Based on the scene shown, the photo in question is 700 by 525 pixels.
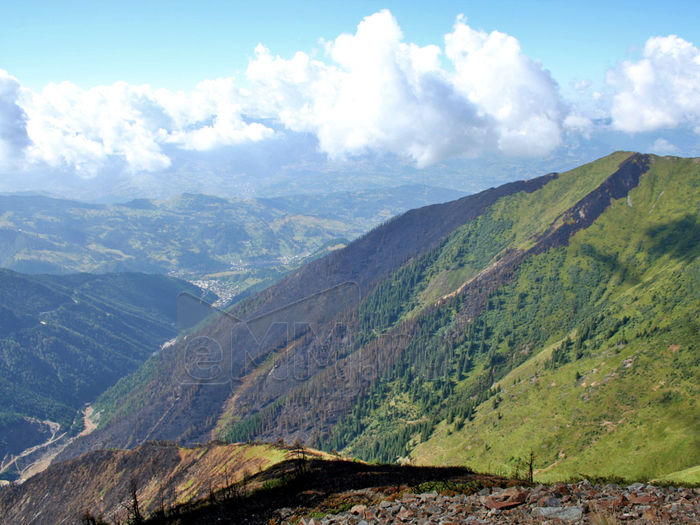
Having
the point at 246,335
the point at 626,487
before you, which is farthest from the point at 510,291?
the point at 626,487

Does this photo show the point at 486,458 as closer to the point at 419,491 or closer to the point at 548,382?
the point at 548,382

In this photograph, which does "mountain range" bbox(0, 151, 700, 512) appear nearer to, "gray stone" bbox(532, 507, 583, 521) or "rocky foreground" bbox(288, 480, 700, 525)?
"rocky foreground" bbox(288, 480, 700, 525)

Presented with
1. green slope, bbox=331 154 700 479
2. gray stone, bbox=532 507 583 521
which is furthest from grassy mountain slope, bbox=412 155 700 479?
gray stone, bbox=532 507 583 521

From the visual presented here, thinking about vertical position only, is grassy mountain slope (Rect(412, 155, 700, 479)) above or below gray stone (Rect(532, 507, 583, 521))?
below

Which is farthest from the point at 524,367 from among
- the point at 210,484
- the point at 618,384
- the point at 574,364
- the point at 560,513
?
the point at 560,513

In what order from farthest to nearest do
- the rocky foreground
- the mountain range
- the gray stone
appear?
the mountain range
the gray stone
the rocky foreground

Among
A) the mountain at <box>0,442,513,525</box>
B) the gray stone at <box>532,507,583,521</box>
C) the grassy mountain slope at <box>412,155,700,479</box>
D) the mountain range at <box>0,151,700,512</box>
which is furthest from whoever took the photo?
the mountain range at <box>0,151,700,512</box>

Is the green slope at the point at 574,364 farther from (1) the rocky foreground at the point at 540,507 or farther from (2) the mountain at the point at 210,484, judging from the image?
(1) the rocky foreground at the point at 540,507

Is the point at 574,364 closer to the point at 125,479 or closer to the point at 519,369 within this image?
the point at 519,369

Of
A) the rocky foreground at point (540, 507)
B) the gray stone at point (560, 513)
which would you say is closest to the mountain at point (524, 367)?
the rocky foreground at point (540, 507)
